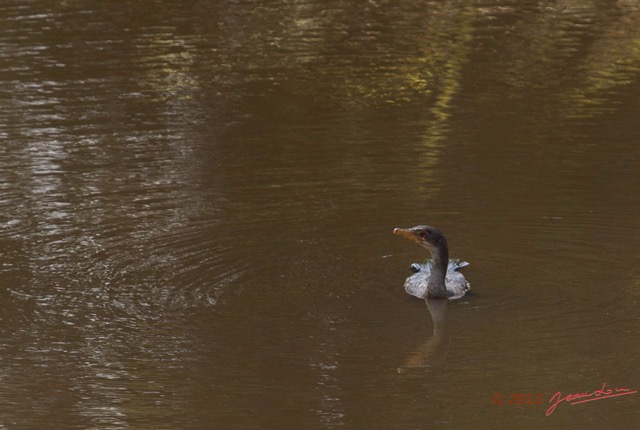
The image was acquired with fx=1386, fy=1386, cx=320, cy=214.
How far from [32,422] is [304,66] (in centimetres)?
1380

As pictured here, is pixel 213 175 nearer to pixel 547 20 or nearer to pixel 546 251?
pixel 546 251

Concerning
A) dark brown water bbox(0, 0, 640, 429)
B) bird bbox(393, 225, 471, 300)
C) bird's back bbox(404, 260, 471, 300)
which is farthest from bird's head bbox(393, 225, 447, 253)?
dark brown water bbox(0, 0, 640, 429)

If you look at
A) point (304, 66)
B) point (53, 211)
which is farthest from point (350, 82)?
point (53, 211)

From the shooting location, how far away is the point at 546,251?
47.2 feet

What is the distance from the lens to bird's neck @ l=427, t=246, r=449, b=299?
1309 centimetres

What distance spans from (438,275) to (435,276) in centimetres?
3

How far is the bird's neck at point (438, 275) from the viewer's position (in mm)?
13086

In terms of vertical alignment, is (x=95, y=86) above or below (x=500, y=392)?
below

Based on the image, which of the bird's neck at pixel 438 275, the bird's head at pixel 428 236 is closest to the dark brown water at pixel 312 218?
the bird's neck at pixel 438 275

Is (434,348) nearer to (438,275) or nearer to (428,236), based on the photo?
(438,275)

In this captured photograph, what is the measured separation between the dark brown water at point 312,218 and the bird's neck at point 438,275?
15 centimetres

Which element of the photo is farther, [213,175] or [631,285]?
[213,175]

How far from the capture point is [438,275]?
13.1 m

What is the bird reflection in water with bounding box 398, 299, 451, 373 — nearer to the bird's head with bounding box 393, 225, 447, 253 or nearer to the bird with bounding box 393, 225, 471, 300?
the bird with bounding box 393, 225, 471, 300
